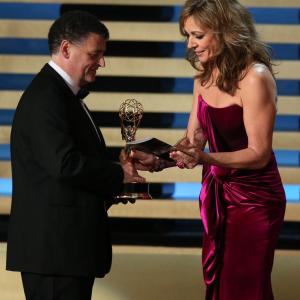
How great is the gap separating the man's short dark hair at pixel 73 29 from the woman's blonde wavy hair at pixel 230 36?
1.63ft

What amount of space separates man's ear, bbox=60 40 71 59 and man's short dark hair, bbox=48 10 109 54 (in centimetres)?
1

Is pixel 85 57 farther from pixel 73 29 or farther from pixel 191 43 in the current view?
pixel 191 43

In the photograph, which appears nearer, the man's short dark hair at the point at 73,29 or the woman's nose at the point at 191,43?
the man's short dark hair at the point at 73,29

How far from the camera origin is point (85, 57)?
9.48ft

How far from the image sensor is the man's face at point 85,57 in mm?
2875

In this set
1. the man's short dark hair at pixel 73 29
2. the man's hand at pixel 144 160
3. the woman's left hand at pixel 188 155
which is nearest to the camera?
the man's short dark hair at pixel 73 29

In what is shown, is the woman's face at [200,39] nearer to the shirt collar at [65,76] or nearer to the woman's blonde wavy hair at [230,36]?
the woman's blonde wavy hair at [230,36]

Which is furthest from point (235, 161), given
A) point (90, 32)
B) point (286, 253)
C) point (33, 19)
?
point (33, 19)

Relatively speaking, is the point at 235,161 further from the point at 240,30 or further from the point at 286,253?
the point at 286,253

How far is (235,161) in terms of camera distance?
10.7 ft

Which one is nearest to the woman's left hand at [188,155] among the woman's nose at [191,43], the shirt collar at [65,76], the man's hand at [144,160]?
the man's hand at [144,160]

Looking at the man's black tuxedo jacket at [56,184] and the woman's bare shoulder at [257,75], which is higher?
the woman's bare shoulder at [257,75]

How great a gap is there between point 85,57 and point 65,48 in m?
0.07

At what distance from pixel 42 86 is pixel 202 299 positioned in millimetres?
2466
